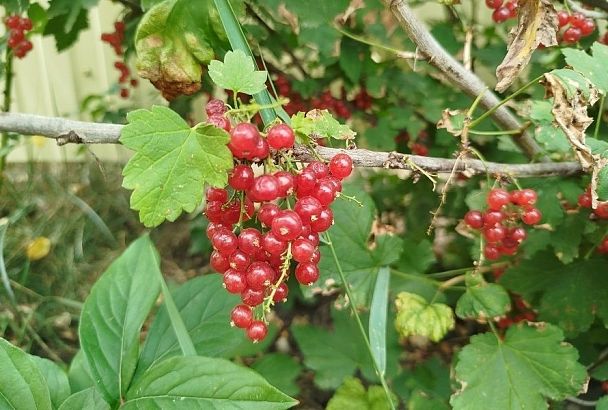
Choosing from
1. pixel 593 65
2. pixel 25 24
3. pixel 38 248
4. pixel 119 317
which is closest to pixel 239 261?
pixel 119 317

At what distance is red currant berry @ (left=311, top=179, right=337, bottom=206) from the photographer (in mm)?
622

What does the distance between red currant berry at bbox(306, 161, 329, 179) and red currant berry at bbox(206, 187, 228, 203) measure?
98 millimetres

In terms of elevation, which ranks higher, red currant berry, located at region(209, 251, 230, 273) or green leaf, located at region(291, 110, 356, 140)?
green leaf, located at region(291, 110, 356, 140)

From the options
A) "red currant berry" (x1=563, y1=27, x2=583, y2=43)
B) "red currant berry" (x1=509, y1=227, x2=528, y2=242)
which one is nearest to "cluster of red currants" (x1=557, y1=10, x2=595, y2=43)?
"red currant berry" (x1=563, y1=27, x2=583, y2=43)

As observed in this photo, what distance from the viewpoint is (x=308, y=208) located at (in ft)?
2.00

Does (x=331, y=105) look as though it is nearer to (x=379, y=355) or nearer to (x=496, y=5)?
(x=496, y=5)

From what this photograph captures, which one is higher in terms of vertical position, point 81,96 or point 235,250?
point 235,250

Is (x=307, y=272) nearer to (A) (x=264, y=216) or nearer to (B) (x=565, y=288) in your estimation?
(A) (x=264, y=216)

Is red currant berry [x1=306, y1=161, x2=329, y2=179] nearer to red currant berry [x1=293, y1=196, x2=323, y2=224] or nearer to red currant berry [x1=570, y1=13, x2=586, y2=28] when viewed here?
red currant berry [x1=293, y1=196, x2=323, y2=224]

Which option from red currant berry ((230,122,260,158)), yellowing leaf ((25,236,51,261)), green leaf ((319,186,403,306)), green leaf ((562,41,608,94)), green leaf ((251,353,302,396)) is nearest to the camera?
red currant berry ((230,122,260,158))

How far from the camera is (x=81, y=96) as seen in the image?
2.45m

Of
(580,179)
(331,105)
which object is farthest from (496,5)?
(331,105)

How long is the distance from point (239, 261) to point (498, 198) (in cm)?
42

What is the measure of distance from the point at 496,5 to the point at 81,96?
189 cm
